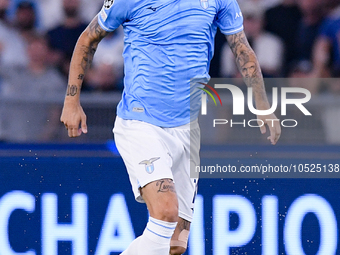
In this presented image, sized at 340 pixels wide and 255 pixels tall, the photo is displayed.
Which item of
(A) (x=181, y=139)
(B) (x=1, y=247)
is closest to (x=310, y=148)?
(A) (x=181, y=139)

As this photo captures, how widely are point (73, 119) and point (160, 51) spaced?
0.60 metres

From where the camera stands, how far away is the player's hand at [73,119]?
314 centimetres

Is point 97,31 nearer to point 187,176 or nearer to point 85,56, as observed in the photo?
point 85,56

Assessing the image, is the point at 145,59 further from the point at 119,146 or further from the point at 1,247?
the point at 1,247

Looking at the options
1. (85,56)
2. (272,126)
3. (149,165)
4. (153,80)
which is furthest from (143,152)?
(272,126)

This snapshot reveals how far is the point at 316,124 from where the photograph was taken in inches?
159

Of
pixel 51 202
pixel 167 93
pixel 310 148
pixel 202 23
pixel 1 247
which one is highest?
pixel 202 23

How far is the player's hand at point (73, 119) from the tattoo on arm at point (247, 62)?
1.00 m

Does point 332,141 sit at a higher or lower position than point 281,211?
higher

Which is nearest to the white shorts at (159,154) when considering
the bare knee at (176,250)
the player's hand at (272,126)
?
the bare knee at (176,250)

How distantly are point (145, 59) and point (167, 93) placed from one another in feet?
0.72

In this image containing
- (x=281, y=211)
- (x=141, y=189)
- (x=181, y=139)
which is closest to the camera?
(x=141, y=189)

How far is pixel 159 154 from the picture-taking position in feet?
9.86

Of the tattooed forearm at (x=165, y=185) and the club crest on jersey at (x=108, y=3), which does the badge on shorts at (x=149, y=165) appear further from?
the club crest on jersey at (x=108, y=3)
